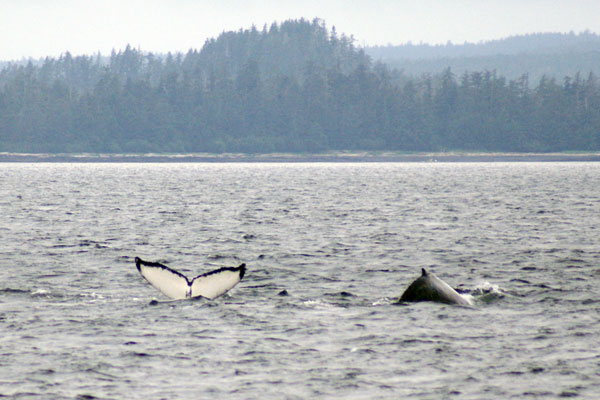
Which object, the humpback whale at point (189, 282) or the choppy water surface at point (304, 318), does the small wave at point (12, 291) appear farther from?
the humpback whale at point (189, 282)

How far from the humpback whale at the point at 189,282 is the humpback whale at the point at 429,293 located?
189 inches

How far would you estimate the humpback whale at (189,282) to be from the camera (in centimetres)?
2394

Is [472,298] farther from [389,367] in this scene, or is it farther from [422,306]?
[389,367]

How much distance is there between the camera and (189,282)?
25031 mm

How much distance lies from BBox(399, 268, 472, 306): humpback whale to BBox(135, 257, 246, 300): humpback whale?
4.81 m

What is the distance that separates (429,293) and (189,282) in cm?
664

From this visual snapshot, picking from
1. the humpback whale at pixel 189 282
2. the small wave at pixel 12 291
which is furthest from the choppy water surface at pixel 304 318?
the humpback whale at pixel 189 282

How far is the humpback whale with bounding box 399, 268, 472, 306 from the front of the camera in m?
24.7

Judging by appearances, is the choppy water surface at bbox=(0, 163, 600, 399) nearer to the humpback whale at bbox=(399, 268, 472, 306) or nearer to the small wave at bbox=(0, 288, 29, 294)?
the small wave at bbox=(0, 288, 29, 294)

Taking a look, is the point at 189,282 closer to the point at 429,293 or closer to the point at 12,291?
the point at 12,291

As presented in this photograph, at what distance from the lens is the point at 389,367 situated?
17656mm

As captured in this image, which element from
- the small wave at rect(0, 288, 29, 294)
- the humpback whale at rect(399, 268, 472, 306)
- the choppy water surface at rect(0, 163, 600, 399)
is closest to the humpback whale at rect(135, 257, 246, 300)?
the choppy water surface at rect(0, 163, 600, 399)

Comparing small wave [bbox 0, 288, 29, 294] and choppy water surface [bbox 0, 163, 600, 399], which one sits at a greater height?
small wave [bbox 0, 288, 29, 294]

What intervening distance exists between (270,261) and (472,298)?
11.2 metres
